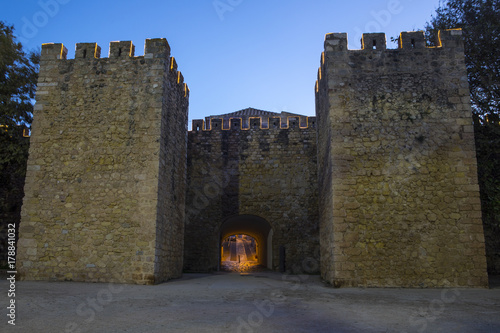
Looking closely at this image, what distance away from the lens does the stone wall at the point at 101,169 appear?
848 cm

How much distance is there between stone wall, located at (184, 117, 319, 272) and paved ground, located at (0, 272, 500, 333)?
5.79 m

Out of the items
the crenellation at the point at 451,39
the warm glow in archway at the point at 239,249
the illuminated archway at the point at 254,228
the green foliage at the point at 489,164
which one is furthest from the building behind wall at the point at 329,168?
the warm glow in archway at the point at 239,249

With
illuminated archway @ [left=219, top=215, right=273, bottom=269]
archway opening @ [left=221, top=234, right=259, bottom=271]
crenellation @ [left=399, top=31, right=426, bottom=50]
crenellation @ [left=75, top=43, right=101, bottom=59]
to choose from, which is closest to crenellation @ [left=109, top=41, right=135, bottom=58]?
crenellation @ [left=75, top=43, right=101, bottom=59]

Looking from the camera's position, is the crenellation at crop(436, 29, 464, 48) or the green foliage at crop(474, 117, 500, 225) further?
the green foliage at crop(474, 117, 500, 225)

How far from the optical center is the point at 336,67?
9.02 meters

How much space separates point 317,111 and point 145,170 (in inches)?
211

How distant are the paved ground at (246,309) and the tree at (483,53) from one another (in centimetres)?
568

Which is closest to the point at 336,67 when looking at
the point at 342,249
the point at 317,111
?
the point at 317,111

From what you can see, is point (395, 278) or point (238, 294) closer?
point (238, 294)

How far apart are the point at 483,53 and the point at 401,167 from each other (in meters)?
5.38

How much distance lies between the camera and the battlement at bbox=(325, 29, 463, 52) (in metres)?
9.04

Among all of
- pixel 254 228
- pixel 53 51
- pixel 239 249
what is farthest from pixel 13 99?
pixel 239 249

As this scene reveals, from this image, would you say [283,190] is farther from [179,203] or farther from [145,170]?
[145,170]

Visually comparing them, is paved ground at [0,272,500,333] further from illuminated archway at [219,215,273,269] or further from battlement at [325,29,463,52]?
illuminated archway at [219,215,273,269]
